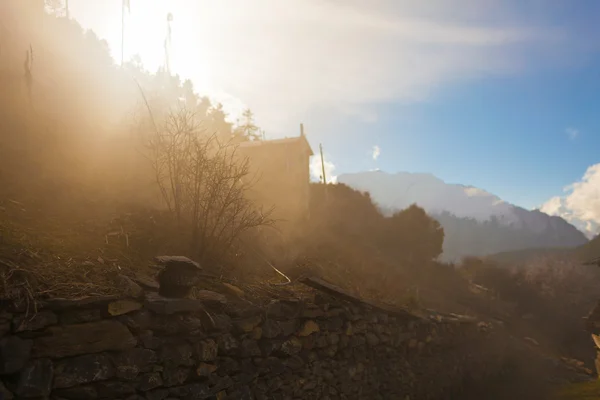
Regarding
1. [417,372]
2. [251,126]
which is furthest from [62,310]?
[251,126]

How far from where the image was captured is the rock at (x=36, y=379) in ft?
9.36

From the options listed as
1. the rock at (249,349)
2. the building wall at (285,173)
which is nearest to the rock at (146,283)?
the rock at (249,349)

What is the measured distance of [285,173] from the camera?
74.2 ft

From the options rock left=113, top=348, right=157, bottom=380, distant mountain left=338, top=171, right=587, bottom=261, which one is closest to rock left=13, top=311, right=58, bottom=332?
rock left=113, top=348, right=157, bottom=380

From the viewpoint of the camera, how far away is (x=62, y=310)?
10.6ft

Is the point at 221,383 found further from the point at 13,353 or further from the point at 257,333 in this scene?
the point at 13,353

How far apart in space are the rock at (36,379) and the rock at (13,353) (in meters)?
0.07

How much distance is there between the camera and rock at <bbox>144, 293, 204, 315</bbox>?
12.6 feet

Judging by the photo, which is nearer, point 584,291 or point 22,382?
point 22,382

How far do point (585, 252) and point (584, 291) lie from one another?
55.8 feet

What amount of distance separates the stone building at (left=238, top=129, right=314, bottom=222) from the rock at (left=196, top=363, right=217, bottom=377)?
1609cm

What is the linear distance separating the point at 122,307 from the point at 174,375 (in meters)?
0.93

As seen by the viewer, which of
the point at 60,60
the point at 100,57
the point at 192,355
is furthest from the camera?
the point at 100,57

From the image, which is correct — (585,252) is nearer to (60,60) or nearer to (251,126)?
(251,126)
